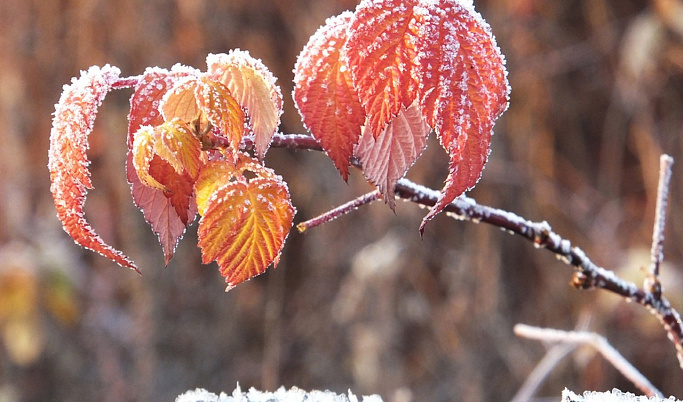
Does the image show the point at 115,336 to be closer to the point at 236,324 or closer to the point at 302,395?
the point at 236,324

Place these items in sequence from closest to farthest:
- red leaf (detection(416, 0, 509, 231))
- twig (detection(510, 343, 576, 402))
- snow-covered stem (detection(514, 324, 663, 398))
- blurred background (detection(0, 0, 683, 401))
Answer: red leaf (detection(416, 0, 509, 231))
snow-covered stem (detection(514, 324, 663, 398))
twig (detection(510, 343, 576, 402))
blurred background (detection(0, 0, 683, 401))

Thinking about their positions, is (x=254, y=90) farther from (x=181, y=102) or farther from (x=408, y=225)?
(x=408, y=225)

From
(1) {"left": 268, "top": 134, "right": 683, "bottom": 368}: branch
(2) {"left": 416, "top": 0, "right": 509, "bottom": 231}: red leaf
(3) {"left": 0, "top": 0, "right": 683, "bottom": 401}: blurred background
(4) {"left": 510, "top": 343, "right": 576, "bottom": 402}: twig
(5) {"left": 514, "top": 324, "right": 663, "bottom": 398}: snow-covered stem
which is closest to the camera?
(2) {"left": 416, "top": 0, "right": 509, "bottom": 231}: red leaf

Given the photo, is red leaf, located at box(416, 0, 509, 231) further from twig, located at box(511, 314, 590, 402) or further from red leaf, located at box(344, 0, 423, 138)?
twig, located at box(511, 314, 590, 402)

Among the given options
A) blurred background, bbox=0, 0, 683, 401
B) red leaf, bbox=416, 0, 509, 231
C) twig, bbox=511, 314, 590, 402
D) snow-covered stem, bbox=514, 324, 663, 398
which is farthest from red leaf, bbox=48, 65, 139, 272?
blurred background, bbox=0, 0, 683, 401

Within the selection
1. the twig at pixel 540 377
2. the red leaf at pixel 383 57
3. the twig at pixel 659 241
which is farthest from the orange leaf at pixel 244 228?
the twig at pixel 540 377

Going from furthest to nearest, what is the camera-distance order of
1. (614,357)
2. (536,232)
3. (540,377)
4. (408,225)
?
(408,225) < (540,377) < (614,357) < (536,232)

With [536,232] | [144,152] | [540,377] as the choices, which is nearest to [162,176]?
[144,152]
